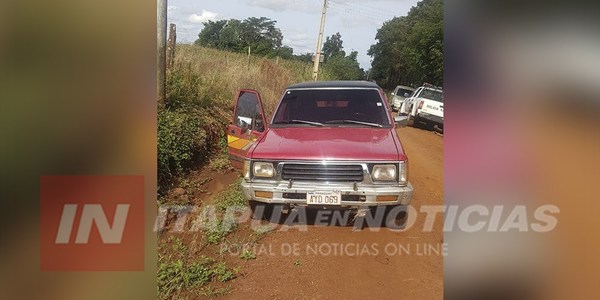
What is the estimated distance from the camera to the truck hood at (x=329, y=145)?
3.40 metres

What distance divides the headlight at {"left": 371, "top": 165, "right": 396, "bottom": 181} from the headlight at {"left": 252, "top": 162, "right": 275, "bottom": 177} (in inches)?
35.9

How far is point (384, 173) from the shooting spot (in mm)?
3387

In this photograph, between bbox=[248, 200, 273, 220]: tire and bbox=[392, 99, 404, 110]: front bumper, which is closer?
bbox=[248, 200, 273, 220]: tire

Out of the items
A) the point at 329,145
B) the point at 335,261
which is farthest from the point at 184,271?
the point at 329,145

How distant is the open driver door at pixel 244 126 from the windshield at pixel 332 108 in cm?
31

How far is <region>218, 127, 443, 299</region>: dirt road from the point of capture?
280 cm

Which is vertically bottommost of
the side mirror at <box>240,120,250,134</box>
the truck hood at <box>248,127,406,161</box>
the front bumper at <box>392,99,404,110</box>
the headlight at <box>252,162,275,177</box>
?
the front bumper at <box>392,99,404,110</box>

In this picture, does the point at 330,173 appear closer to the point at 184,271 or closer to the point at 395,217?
the point at 395,217

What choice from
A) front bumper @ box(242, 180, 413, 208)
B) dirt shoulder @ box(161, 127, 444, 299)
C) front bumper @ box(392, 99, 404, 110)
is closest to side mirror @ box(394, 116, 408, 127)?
dirt shoulder @ box(161, 127, 444, 299)

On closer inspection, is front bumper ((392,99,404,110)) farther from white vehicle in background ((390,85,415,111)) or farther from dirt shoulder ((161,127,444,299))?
dirt shoulder ((161,127,444,299))
